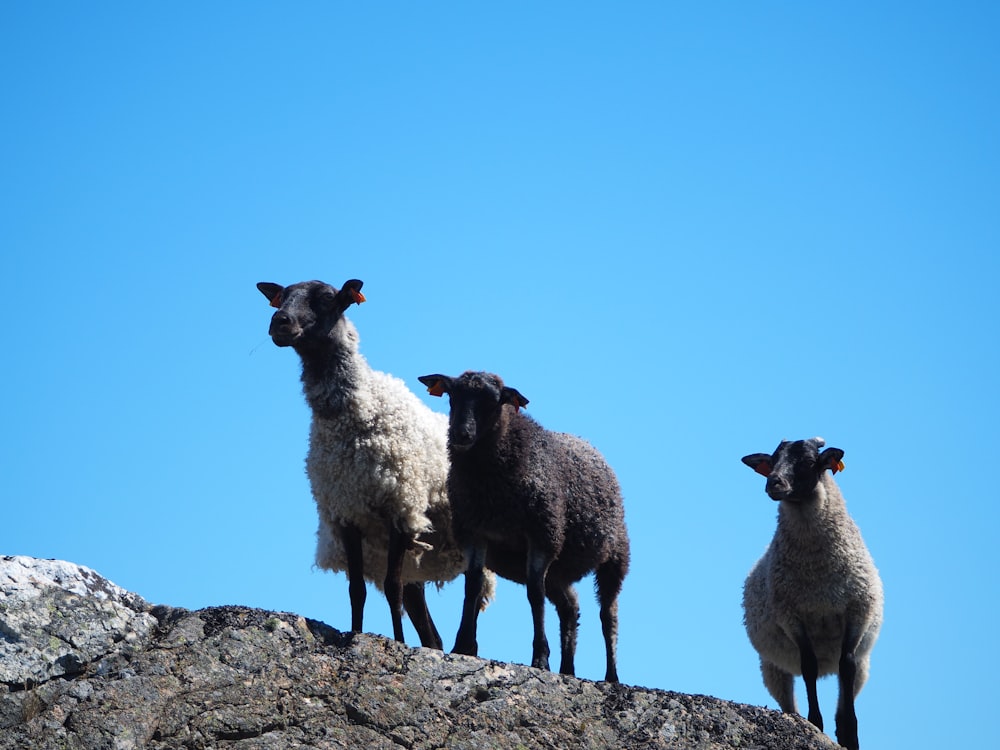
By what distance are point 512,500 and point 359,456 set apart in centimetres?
174

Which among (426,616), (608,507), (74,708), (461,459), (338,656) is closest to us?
(74,708)

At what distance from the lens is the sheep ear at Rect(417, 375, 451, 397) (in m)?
14.9

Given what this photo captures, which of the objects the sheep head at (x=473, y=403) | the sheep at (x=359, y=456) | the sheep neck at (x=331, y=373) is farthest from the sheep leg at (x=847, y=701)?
the sheep neck at (x=331, y=373)

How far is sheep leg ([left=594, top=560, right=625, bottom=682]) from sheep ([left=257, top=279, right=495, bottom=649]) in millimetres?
1779

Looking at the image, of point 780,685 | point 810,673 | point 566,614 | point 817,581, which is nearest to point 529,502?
point 566,614

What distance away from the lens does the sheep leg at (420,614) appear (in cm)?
1675

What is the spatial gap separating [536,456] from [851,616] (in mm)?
3973

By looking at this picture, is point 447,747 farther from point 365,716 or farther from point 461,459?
point 461,459

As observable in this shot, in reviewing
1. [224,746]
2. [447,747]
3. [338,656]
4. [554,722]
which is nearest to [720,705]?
[554,722]

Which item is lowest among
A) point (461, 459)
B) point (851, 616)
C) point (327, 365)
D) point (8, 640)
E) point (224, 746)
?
point (224, 746)

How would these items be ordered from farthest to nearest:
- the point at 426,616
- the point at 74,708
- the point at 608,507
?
1. the point at 426,616
2. the point at 608,507
3. the point at 74,708

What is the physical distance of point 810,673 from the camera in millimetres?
15477

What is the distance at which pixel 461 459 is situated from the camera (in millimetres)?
14742

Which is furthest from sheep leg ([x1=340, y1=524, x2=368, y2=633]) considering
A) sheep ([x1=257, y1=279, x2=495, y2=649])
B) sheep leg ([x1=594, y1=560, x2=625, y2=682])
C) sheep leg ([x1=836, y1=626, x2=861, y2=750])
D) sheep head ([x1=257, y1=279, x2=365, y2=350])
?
sheep leg ([x1=836, y1=626, x2=861, y2=750])
